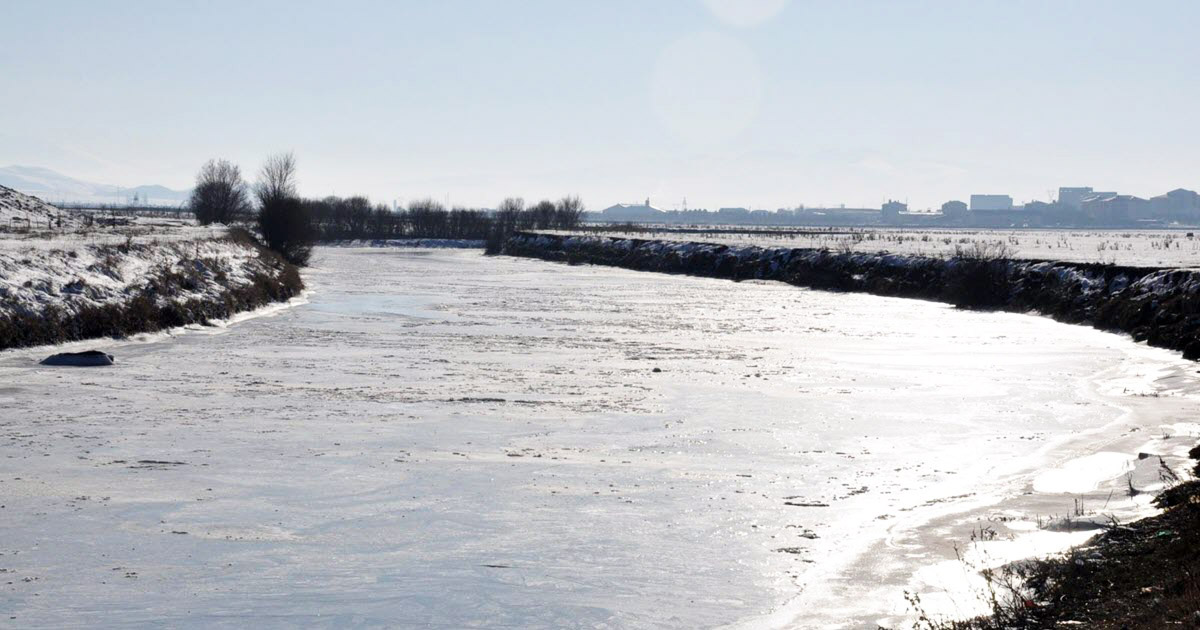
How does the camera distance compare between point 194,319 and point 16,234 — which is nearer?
point 194,319

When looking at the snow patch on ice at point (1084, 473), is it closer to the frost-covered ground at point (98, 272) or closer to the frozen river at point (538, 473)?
the frozen river at point (538, 473)

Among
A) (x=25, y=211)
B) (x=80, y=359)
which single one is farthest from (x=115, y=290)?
(x=25, y=211)

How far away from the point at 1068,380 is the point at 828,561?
1336 cm

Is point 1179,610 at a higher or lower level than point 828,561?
higher

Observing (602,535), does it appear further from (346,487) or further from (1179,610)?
(1179,610)

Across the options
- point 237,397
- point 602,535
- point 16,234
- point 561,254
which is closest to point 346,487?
point 602,535

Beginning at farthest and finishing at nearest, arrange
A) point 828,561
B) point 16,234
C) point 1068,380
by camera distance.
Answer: point 16,234 < point 1068,380 < point 828,561

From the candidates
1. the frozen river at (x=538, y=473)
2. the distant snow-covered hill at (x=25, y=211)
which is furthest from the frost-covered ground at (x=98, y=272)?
the distant snow-covered hill at (x=25, y=211)

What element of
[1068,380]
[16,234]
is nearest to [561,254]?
[16,234]

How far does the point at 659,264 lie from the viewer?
71.6 m

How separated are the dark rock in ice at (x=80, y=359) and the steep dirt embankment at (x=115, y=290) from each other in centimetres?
222

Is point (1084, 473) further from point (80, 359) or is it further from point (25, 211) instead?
point (25, 211)

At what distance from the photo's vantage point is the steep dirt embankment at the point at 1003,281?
28781mm

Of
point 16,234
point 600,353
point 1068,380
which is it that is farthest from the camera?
point 16,234
